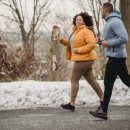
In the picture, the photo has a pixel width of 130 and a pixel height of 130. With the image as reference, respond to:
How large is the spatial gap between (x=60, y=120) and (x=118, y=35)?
61.9 inches

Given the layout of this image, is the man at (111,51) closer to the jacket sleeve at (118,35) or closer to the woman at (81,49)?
the jacket sleeve at (118,35)

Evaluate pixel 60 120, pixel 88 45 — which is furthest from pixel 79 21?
pixel 60 120

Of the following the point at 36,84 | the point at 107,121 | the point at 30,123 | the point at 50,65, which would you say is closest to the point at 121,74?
the point at 107,121

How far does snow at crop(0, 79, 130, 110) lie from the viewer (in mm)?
10508

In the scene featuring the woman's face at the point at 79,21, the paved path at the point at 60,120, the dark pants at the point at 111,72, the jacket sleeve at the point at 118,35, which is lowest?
the paved path at the point at 60,120

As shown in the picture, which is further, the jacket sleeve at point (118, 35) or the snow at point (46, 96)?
the snow at point (46, 96)

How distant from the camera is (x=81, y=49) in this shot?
8.80 meters

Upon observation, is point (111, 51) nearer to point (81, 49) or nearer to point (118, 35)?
point (118, 35)

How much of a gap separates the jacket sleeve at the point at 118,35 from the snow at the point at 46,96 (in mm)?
2645

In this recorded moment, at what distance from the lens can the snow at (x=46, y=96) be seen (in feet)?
34.5

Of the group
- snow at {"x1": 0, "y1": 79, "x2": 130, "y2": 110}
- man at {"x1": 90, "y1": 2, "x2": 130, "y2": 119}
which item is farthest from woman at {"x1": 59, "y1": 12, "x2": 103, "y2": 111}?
snow at {"x1": 0, "y1": 79, "x2": 130, "y2": 110}

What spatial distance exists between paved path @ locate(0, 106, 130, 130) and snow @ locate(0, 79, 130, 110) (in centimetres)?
49

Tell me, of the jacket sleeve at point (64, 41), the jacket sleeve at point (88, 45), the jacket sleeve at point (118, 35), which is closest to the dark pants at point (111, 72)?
the jacket sleeve at point (118, 35)

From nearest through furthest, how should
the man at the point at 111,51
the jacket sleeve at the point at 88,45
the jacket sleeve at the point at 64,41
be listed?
the man at the point at 111,51 < the jacket sleeve at the point at 88,45 < the jacket sleeve at the point at 64,41
